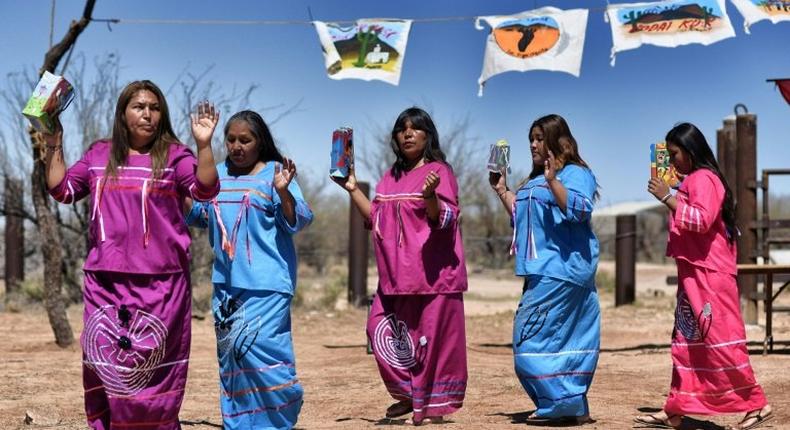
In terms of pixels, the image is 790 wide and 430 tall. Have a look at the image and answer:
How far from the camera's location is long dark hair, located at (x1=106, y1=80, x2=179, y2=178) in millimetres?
4586

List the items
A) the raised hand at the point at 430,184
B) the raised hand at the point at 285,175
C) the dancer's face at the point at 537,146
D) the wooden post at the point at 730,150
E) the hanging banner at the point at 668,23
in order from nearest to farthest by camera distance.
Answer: the raised hand at the point at 285,175 < the raised hand at the point at 430,184 < the dancer's face at the point at 537,146 < the hanging banner at the point at 668,23 < the wooden post at the point at 730,150

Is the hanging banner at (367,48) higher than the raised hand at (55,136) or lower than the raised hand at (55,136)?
higher

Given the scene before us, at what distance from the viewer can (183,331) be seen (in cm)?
466

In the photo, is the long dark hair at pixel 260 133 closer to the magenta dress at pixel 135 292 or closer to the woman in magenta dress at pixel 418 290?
the woman in magenta dress at pixel 418 290

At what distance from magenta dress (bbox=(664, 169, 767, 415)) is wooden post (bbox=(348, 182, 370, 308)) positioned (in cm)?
798

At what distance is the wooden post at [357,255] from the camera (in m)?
13.9

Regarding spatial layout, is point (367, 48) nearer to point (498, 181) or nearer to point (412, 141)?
point (498, 181)

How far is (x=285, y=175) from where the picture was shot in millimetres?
5340

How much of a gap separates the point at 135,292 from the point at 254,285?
Result: 0.90m

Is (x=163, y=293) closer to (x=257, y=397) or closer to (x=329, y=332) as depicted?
(x=257, y=397)

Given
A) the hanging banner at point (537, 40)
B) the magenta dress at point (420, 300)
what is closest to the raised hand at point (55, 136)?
the magenta dress at point (420, 300)

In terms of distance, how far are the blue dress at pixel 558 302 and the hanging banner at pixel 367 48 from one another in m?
4.08

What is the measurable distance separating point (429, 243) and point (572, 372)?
1028 mm

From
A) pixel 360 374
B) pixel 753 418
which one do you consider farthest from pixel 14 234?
pixel 753 418
